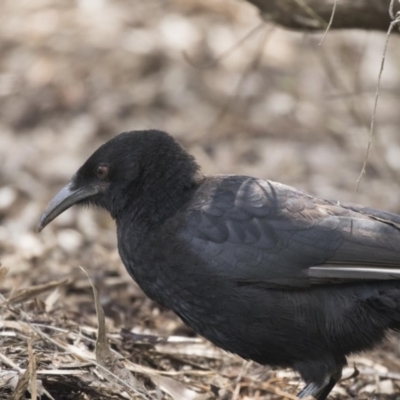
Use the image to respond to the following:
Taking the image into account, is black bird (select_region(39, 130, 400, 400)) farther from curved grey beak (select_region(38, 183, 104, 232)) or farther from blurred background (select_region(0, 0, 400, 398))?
blurred background (select_region(0, 0, 400, 398))

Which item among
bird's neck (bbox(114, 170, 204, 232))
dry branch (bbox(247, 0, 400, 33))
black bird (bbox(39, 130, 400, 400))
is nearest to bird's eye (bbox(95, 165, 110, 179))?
bird's neck (bbox(114, 170, 204, 232))

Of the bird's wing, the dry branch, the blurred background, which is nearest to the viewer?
the bird's wing

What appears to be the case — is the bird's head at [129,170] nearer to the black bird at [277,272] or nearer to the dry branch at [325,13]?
the black bird at [277,272]

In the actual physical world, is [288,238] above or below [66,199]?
above

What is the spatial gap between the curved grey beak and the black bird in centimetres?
50

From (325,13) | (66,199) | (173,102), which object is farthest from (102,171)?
(173,102)

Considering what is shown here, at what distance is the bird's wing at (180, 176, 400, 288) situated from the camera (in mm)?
4949

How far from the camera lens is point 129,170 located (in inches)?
222

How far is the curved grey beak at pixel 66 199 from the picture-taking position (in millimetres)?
5738

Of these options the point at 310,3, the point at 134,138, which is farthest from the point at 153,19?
the point at 134,138

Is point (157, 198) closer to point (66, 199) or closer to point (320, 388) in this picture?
point (66, 199)

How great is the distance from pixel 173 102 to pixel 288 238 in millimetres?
6130

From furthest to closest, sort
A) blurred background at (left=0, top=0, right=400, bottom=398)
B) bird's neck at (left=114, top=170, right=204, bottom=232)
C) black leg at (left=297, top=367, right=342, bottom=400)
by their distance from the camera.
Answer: blurred background at (left=0, top=0, right=400, bottom=398)
bird's neck at (left=114, top=170, right=204, bottom=232)
black leg at (left=297, top=367, right=342, bottom=400)

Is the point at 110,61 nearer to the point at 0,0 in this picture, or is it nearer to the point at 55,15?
the point at 55,15
